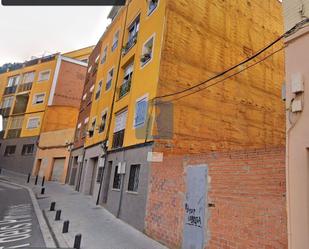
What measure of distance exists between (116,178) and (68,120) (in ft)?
65.5

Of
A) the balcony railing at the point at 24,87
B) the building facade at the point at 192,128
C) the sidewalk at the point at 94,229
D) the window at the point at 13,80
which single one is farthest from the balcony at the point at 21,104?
the sidewalk at the point at 94,229

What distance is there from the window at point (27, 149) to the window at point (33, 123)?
229 centimetres

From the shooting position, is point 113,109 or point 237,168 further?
point 113,109

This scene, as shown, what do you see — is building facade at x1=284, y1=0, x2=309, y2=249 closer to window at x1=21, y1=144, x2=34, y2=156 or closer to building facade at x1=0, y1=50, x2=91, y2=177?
building facade at x1=0, y1=50, x2=91, y2=177

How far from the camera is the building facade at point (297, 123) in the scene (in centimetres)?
455

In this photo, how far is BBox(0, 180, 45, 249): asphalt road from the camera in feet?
24.9

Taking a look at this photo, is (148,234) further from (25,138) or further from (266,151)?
(25,138)

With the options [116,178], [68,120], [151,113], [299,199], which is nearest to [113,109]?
[116,178]

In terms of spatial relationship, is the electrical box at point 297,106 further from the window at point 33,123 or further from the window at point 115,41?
the window at point 33,123

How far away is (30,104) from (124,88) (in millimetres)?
22894

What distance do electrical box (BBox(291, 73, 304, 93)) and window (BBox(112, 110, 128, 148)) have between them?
375 inches

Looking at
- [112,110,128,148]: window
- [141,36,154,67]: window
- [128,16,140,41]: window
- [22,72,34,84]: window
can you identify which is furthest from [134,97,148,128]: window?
[22,72,34,84]: window

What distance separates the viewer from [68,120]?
31.3 meters

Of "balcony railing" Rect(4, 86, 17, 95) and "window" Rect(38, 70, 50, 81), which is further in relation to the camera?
"balcony railing" Rect(4, 86, 17, 95)
